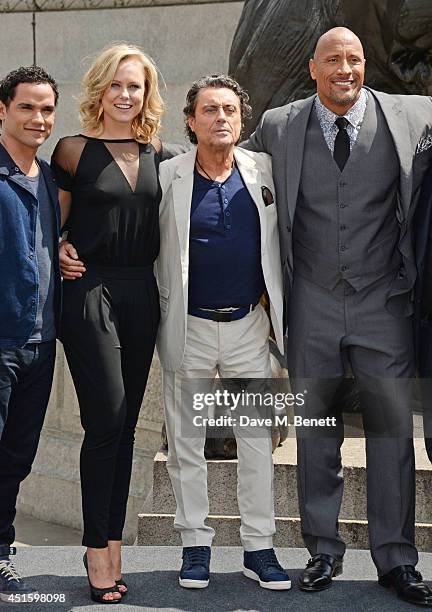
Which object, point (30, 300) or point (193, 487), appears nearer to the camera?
point (30, 300)

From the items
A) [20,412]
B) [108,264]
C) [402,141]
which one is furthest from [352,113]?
[20,412]

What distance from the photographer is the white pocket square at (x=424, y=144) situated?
318 centimetres

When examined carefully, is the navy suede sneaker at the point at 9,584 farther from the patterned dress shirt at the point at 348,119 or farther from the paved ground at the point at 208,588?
the patterned dress shirt at the point at 348,119

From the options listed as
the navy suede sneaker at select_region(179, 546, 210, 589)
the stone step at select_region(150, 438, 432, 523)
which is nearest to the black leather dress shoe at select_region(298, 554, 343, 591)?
the navy suede sneaker at select_region(179, 546, 210, 589)

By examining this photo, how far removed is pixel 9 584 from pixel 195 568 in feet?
1.74

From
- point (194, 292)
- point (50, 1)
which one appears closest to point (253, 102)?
point (194, 292)

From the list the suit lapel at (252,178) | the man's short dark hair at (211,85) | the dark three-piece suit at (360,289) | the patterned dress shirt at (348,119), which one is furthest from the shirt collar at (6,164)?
the patterned dress shirt at (348,119)

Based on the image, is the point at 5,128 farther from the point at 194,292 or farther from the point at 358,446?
the point at 358,446

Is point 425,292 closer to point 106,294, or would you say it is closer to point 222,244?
point 222,244

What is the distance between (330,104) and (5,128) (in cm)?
91

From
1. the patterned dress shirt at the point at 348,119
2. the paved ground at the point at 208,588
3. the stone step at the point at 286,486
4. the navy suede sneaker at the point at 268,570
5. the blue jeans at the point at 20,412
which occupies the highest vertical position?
the patterned dress shirt at the point at 348,119

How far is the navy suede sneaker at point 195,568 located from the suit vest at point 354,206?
0.86m

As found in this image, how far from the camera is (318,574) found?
10.7 feet

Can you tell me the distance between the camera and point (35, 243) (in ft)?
9.86
